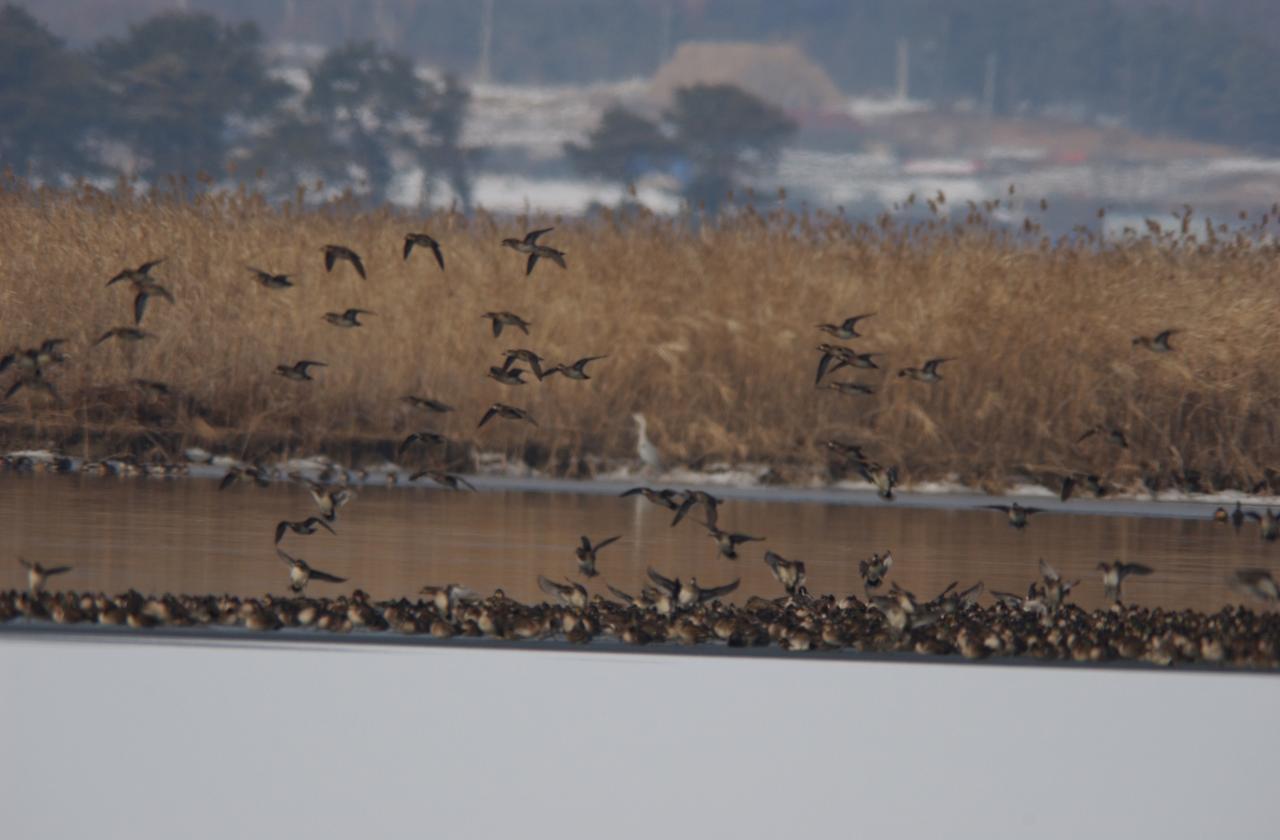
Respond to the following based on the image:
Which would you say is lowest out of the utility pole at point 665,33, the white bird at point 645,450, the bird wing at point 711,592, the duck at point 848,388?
the bird wing at point 711,592

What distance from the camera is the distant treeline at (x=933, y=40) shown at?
24.9 metres

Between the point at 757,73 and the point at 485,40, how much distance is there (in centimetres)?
382

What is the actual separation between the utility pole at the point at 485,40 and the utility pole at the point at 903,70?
5543 millimetres

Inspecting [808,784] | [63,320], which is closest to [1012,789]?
[808,784]

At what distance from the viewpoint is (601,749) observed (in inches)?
176

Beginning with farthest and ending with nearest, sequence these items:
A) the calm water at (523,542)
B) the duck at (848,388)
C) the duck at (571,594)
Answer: the duck at (848,388), the calm water at (523,542), the duck at (571,594)

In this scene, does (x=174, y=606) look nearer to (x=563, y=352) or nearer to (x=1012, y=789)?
(x=1012, y=789)

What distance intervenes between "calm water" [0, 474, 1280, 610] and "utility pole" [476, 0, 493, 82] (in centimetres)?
1807

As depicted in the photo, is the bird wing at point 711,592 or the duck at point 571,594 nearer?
the duck at point 571,594

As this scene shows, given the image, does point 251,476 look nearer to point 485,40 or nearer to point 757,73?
point 485,40

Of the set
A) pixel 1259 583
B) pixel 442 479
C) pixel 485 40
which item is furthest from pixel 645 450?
pixel 485 40

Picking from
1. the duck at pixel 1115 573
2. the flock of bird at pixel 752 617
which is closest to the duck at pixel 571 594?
the flock of bird at pixel 752 617

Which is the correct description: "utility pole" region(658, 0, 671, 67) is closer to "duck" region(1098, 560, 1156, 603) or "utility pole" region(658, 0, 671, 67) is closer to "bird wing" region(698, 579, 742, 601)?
"duck" region(1098, 560, 1156, 603)

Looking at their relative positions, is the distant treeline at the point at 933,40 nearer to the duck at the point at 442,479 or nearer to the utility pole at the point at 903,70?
the utility pole at the point at 903,70
